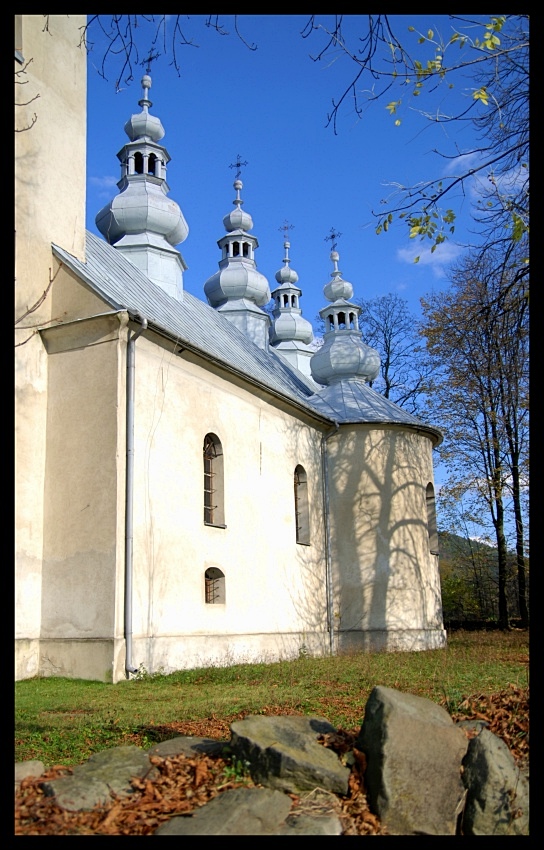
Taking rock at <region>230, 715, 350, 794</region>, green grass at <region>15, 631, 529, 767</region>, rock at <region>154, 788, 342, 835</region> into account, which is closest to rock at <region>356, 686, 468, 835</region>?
rock at <region>230, 715, 350, 794</region>

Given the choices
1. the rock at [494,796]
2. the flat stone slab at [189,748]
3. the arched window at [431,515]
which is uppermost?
the arched window at [431,515]

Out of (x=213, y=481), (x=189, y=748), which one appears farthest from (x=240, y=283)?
(x=189, y=748)

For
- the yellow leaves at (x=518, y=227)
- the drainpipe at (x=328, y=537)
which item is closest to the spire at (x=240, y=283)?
the drainpipe at (x=328, y=537)

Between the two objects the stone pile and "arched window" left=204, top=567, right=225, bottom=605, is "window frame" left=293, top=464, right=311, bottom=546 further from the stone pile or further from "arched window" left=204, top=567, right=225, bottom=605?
the stone pile

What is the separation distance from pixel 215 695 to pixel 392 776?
5.21 m

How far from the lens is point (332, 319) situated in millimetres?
25828

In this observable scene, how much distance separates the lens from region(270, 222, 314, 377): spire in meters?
34.4

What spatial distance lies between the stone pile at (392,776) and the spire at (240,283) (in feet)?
73.3

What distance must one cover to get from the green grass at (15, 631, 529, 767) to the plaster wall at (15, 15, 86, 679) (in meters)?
1.71

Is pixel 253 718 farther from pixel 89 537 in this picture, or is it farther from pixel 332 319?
pixel 332 319

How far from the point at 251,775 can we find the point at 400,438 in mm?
17059

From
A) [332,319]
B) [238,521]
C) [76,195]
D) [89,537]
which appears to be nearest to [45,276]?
[76,195]

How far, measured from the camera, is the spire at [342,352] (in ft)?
78.2

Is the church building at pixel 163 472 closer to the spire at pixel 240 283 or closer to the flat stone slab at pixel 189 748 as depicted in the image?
the spire at pixel 240 283
